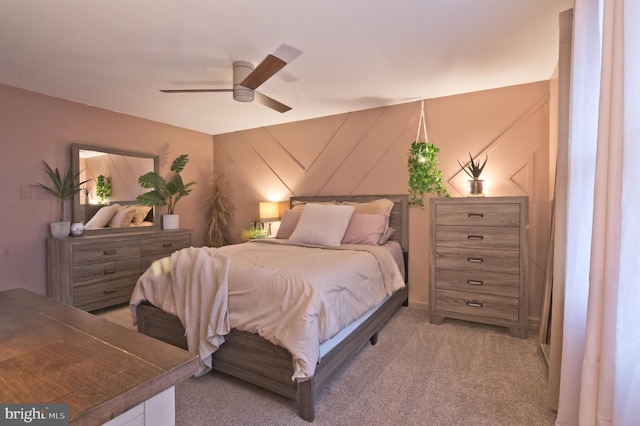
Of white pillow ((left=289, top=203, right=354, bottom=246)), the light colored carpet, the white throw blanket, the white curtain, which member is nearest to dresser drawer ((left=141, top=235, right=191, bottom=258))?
the white throw blanket

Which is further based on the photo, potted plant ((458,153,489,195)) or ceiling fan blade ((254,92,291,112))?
potted plant ((458,153,489,195))

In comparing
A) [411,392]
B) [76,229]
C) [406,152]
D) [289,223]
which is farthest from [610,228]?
[76,229]

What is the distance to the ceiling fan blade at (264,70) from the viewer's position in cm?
195

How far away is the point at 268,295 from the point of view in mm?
1829

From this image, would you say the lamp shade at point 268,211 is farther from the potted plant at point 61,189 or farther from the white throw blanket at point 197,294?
the potted plant at point 61,189

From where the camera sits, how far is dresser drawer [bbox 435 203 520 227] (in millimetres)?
2666

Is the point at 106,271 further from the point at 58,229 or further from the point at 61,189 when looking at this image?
the point at 61,189

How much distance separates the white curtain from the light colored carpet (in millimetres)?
426

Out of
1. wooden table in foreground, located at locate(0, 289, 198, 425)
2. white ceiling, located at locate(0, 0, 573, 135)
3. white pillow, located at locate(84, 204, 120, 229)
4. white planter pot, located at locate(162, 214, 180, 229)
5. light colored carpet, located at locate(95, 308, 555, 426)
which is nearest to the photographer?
wooden table in foreground, located at locate(0, 289, 198, 425)

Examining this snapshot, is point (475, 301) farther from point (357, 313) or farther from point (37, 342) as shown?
point (37, 342)

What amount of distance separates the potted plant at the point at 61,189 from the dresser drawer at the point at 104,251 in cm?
37

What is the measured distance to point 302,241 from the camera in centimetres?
310

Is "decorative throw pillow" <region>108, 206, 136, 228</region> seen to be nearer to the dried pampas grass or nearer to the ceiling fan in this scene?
the dried pampas grass

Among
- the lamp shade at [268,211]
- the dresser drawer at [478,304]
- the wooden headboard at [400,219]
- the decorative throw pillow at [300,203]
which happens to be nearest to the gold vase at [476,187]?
the wooden headboard at [400,219]
